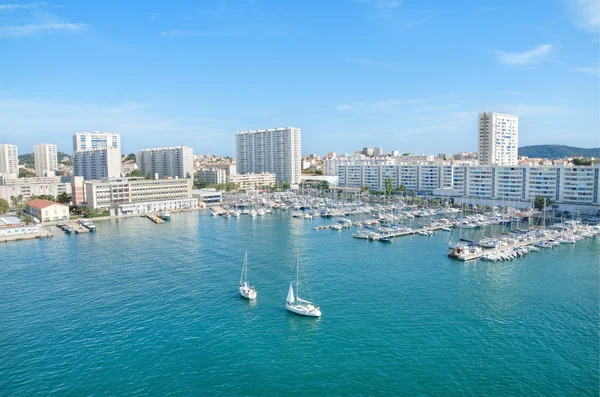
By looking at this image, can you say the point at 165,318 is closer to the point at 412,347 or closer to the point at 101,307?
the point at 101,307

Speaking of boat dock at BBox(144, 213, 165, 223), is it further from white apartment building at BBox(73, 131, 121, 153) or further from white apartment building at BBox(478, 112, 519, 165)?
white apartment building at BBox(478, 112, 519, 165)

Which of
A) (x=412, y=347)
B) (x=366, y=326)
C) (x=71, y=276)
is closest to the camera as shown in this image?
(x=412, y=347)

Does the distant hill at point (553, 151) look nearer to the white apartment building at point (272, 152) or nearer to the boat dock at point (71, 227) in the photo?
the white apartment building at point (272, 152)

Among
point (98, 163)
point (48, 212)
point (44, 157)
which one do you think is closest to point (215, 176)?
point (98, 163)

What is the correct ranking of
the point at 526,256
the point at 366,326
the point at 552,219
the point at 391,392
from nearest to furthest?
the point at 391,392 → the point at 366,326 → the point at 526,256 → the point at 552,219

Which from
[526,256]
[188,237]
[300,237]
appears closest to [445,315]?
[526,256]

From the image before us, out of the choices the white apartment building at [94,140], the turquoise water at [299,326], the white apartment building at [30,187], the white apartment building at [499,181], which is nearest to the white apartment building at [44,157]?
the white apartment building at [94,140]

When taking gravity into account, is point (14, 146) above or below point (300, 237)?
above
